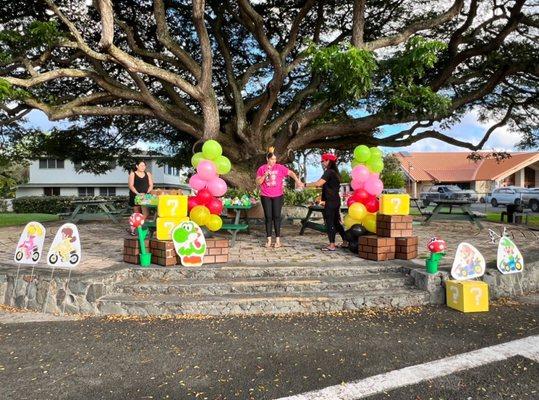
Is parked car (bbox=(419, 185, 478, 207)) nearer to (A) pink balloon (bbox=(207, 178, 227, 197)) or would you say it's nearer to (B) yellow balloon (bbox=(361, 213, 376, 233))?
(B) yellow balloon (bbox=(361, 213, 376, 233))

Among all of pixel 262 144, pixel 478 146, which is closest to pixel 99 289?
pixel 262 144

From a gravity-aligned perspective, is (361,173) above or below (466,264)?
above

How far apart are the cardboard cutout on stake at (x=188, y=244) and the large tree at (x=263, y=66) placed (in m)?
4.53

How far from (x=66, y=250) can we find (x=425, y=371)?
4.63 meters

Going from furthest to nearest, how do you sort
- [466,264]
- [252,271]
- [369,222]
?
1. [369,222]
2. [252,271]
3. [466,264]

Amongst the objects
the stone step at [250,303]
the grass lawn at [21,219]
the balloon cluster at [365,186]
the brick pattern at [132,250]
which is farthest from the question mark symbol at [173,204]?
the grass lawn at [21,219]

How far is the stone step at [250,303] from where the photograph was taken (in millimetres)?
5238

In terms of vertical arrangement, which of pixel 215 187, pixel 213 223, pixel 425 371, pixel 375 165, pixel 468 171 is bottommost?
pixel 425 371

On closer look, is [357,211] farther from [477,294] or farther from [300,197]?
[300,197]

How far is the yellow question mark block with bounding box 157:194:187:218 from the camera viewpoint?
21.6ft

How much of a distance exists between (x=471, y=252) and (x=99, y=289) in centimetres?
496

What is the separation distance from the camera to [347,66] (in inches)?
334

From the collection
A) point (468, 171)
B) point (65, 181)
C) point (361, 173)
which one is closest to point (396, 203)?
point (361, 173)

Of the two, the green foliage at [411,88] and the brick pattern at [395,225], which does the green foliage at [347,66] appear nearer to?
the green foliage at [411,88]
